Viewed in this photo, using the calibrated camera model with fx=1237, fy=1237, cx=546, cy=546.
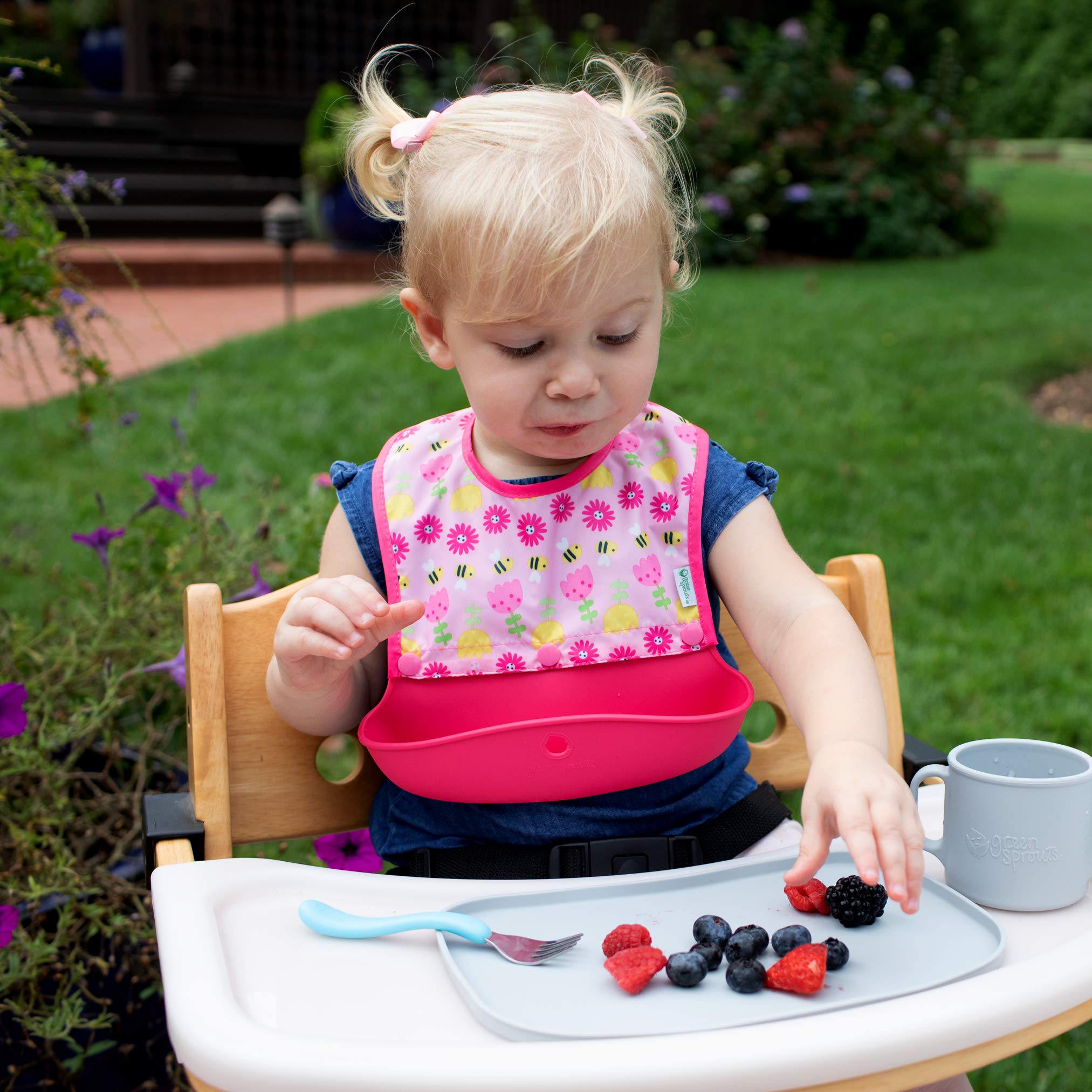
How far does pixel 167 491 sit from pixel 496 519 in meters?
0.86

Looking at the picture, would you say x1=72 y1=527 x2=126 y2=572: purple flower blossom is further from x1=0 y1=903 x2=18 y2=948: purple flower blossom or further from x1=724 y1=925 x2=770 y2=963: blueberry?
x1=724 y1=925 x2=770 y2=963: blueberry

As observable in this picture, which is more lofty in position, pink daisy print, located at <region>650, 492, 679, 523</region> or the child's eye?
the child's eye

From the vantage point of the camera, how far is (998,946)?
1002mm

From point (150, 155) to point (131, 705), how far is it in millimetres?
8774

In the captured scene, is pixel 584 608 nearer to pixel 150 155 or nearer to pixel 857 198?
pixel 857 198

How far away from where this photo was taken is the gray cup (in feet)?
3.51

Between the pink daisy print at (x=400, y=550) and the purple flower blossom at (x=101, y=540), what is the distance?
76cm

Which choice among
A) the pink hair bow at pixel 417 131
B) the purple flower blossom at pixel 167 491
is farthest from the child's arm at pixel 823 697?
the purple flower blossom at pixel 167 491

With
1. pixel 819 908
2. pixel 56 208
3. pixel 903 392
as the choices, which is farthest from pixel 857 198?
pixel 819 908

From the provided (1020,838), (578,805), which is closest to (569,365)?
(578,805)

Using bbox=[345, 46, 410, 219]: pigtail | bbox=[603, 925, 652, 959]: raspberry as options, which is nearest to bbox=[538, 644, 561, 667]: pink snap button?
bbox=[603, 925, 652, 959]: raspberry

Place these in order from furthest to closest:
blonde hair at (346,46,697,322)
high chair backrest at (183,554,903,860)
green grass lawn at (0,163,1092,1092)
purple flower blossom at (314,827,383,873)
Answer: green grass lawn at (0,163,1092,1092) < purple flower blossom at (314,827,383,873) < high chair backrest at (183,554,903,860) < blonde hair at (346,46,697,322)

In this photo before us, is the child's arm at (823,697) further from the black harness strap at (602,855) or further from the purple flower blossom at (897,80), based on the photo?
the purple flower blossom at (897,80)

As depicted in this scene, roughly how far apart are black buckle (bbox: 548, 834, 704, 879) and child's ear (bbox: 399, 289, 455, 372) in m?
0.53
